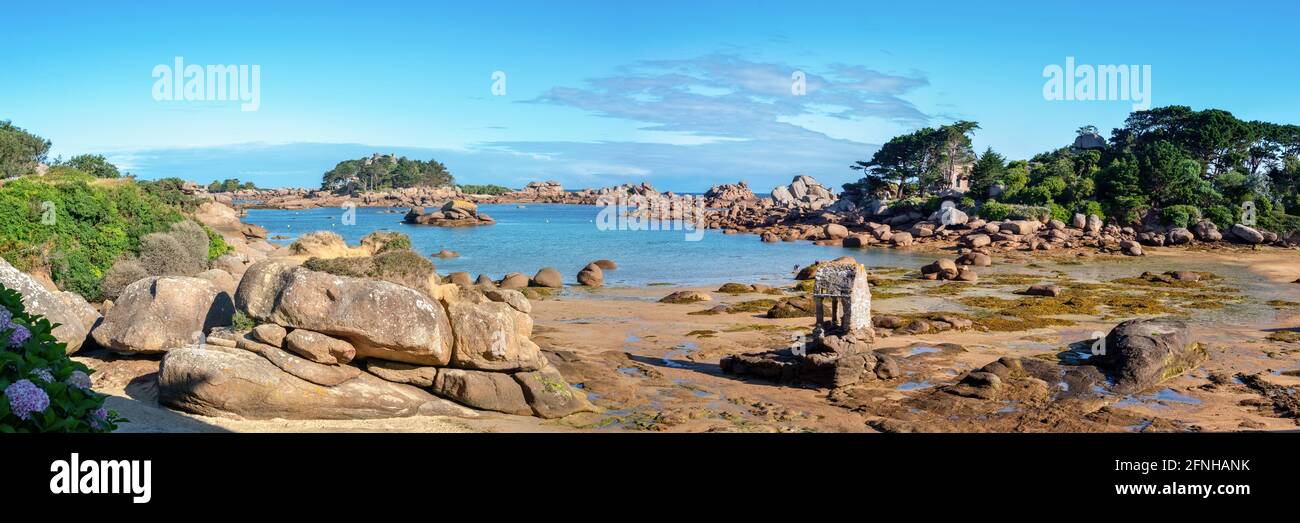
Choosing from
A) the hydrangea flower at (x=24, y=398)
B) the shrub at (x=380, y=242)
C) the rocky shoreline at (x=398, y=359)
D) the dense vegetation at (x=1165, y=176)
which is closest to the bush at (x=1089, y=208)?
the dense vegetation at (x=1165, y=176)

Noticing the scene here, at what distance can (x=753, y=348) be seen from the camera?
77.2 ft

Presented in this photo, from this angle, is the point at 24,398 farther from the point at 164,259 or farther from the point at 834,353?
the point at 164,259

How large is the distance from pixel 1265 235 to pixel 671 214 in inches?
3107

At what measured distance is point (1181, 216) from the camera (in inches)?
2469

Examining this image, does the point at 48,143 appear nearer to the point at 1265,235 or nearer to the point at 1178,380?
the point at 1178,380

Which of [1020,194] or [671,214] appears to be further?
[671,214]

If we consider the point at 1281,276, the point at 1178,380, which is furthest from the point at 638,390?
the point at 1281,276

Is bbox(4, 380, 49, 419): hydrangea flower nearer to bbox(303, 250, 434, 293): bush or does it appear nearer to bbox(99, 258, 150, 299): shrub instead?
bbox(303, 250, 434, 293): bush

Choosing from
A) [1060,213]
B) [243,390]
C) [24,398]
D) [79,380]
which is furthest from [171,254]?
[1060,213]

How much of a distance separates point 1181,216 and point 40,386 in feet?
238
